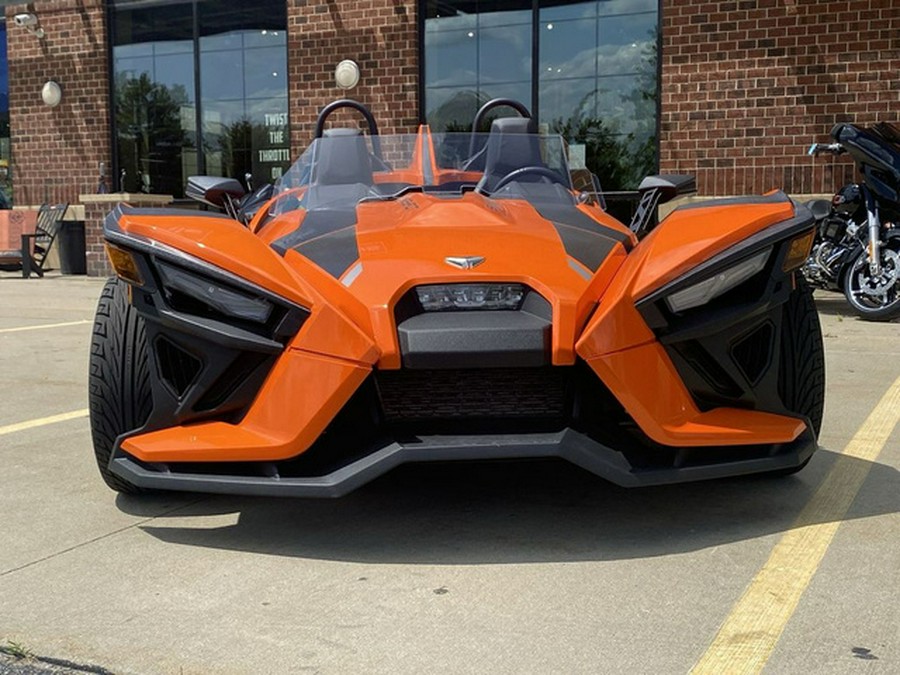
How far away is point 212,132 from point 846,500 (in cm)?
1197

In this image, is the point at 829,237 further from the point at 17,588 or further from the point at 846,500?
the point at 17,588

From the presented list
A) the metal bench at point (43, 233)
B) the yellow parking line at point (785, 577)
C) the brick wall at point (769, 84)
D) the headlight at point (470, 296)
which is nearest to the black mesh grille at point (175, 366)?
the headlight at point (470, 296)

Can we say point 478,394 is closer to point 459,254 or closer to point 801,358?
point 459,254

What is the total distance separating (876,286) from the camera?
7930 millimetres

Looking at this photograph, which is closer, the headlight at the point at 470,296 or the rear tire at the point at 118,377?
the headlight at the point at 470,296

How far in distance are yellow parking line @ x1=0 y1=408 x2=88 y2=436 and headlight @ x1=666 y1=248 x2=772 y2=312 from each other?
2.92m

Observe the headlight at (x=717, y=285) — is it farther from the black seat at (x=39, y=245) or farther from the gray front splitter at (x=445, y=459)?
the black seat at (x=39, y=245)

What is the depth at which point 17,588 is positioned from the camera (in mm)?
2383

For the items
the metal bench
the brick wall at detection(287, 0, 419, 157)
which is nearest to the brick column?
the metal bench

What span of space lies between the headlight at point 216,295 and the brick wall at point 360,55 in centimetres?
951

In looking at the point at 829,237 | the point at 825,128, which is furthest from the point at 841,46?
the point at 829,237

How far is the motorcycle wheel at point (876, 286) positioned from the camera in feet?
25.7

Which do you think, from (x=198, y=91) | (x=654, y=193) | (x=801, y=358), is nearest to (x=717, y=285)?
(x=801, y=358)

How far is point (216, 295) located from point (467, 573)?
1.02 metres
